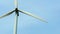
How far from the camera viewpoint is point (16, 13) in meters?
34.5

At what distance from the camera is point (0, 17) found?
34406 millimetres

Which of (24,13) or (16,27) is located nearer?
(16,27)

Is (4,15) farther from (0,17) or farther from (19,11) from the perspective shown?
(19,11)

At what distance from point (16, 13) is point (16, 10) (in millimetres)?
737

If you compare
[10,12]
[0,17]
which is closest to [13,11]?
[10,12]

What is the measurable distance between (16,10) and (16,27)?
447 cm

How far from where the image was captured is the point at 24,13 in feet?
112

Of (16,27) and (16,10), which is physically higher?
(16,10)

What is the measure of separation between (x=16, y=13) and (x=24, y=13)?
1745mm

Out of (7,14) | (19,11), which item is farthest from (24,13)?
(7,14)

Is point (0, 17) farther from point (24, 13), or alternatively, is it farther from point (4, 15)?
point (24, 13)

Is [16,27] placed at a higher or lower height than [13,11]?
lower

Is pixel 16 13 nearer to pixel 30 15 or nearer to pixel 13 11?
pixel 13 11

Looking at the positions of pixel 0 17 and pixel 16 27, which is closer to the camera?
pixel 16 27
